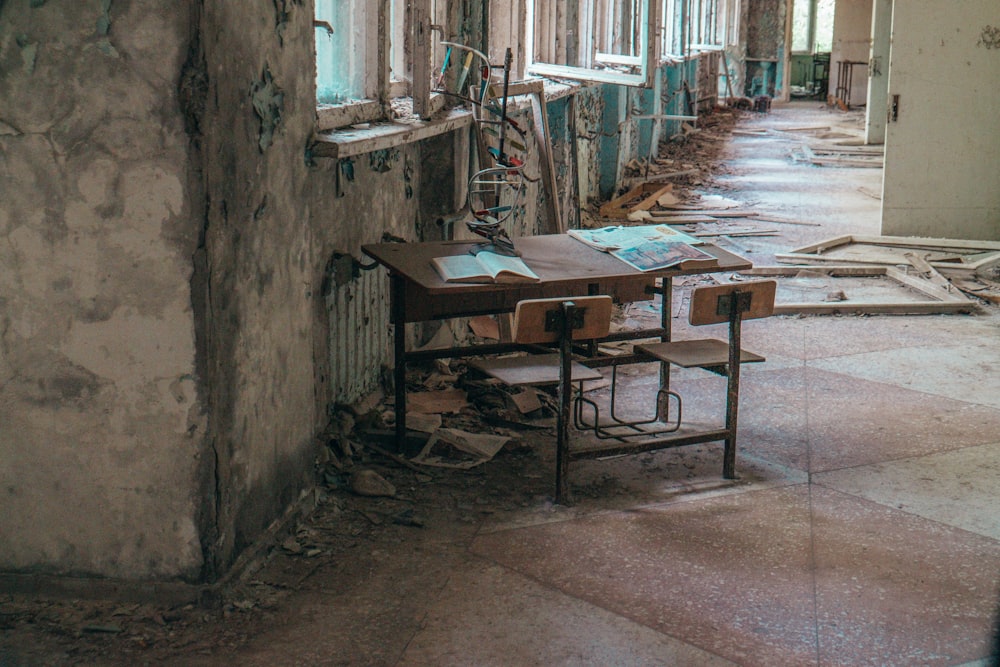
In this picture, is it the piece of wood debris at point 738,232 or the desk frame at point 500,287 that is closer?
the desk frame at point 500,287

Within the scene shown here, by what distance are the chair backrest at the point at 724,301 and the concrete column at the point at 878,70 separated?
10.9m

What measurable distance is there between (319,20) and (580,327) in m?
1.57

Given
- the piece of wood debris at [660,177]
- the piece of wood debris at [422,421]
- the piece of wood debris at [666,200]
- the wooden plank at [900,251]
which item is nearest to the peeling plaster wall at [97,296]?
the piece of wood debris at [422,421]

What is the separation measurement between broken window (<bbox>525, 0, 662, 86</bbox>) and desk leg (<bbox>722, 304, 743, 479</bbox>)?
375 cm

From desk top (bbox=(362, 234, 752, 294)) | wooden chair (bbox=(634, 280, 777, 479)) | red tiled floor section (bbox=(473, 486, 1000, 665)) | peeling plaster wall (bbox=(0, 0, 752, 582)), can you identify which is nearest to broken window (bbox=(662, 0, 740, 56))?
desk top (bbox=(362, 234, 752, 294))

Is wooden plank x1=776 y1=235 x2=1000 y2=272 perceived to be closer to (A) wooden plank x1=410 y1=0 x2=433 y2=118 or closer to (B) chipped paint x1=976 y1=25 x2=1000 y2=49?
(B) chipped paint x1=976 y1=25 x2=1000 y2=49

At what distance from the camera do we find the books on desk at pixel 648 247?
14.5ft

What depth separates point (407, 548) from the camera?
147 inches

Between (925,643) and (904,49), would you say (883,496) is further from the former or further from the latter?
(904,49)

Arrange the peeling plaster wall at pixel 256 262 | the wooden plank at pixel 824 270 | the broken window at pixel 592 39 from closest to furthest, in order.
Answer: the peeling plaster wall at pixel 256 262, the broken window at pixel 592 39, the wooden plank at pixel 824 270

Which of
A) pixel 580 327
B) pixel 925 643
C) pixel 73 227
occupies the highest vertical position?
pixel 73 227

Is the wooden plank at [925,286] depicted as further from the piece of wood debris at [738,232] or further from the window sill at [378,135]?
the window sill at [378,135]

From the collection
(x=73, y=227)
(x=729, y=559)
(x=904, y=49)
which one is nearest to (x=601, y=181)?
(x=904, y=49)

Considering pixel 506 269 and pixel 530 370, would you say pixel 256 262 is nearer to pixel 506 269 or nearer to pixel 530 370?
pixel 506 269
